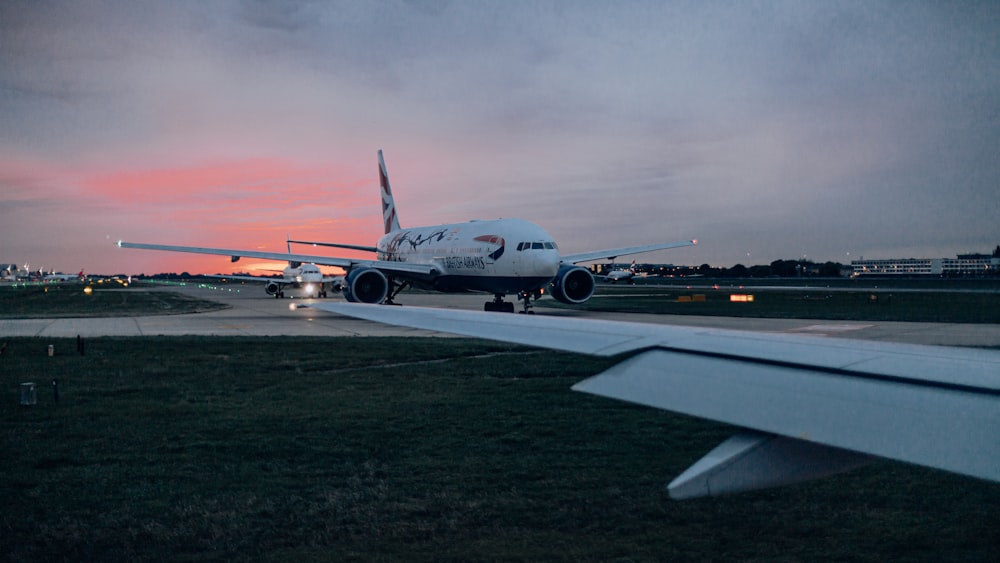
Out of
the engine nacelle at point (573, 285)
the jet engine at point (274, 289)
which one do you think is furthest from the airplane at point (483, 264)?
the jet engine at point (274, 289)

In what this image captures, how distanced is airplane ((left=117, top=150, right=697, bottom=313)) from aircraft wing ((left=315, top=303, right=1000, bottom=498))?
2193 centimetres

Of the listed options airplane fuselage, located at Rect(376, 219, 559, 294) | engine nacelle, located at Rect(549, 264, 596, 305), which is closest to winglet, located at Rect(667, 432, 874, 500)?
airplane fuselage, located at Rect(376, 219, 559, 294)

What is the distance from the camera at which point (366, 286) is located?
27.1 metres

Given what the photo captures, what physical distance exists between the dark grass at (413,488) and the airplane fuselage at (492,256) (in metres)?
14.9

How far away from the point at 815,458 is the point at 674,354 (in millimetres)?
823

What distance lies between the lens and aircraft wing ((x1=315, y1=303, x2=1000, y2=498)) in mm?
2168

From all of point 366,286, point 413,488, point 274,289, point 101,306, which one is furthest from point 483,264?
point 274,289

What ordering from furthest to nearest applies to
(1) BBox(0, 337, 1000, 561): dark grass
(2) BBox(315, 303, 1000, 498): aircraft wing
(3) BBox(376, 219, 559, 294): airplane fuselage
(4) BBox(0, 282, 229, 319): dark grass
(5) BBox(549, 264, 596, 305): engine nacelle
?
(4) BBox(0, 282, 229, 319): dark grass, (5) BBox(549, 264, 596, 305): engine nacelle, (3) BBox(376, 219, 559, 294): airplane fuselage, (1) BBox(0, 337, 1000, 561): dark grass, (2) BBox(315, 303, 1000, 498): aircraft wing

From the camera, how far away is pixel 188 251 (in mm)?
26703

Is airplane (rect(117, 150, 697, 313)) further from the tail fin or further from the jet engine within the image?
the jet engine

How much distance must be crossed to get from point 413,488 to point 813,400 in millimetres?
3979

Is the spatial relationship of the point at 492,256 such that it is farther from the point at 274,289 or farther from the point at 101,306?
the point at 274,289

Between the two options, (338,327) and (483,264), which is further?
(483,264)

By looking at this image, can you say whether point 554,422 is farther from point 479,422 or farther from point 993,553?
point 993,553
